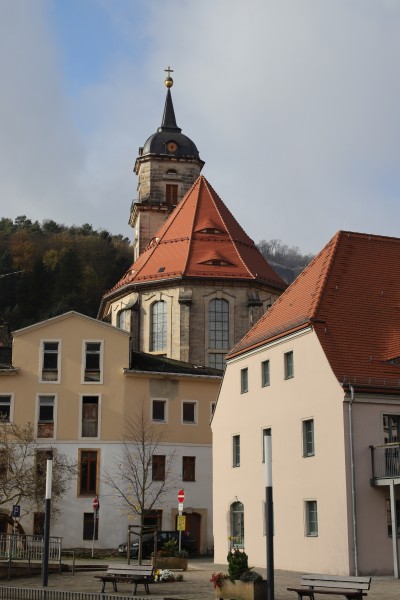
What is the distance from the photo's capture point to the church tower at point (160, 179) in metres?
73.8

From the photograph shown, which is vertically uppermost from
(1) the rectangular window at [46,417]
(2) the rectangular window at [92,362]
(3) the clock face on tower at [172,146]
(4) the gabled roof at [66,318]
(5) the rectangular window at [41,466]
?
(3) the clock face on tower at [172,146]

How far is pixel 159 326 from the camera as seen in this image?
57.6m

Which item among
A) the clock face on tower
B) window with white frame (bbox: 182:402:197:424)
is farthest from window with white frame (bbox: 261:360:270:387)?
the clock face on tower

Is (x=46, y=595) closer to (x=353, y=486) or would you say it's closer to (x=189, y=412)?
(x=353, y=486)

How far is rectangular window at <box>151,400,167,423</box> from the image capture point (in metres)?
42.1

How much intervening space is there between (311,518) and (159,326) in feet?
102

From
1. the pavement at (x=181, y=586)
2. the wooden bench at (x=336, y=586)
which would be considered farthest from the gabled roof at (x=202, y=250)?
the wooden bench at (x=336, y=586)

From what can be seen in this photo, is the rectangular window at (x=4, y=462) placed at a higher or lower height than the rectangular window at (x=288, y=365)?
lower

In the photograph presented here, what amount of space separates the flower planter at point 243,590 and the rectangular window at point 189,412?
23907 mm

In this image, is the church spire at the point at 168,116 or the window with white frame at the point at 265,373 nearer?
the window with white frame at the point at 265,373

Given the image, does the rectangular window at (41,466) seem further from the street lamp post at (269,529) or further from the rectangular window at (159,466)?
the street lamp post at (269,529)

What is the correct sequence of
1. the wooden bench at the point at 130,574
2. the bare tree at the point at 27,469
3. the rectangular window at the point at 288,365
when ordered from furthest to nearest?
the bare tree at the point at 27,469 → the rectangular window at the point at 288,365 → the wooden bench at the point at 130,574

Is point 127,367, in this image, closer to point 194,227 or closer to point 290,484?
point 290,484

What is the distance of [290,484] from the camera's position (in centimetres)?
2827
